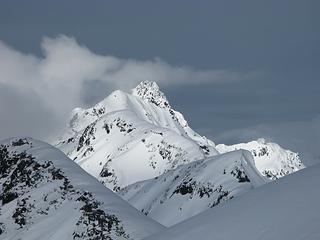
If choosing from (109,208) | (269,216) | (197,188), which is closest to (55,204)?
(109,208)

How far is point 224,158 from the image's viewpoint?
447 ft

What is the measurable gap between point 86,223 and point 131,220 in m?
3.04

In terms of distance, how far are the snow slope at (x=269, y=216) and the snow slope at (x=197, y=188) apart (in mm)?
103809

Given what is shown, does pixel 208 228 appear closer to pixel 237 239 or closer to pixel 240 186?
pixel 237 239

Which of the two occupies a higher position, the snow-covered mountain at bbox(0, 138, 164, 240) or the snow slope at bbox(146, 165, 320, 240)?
the snow-covered mountain at bbox(0, 138, 164, 240)

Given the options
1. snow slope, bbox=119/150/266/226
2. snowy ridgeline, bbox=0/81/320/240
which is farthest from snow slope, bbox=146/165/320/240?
snow slope, bbox=119/150/266/226

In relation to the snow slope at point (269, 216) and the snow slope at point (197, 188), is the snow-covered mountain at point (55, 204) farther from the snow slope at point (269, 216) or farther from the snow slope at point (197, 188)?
the snow slope at point (197, 188)

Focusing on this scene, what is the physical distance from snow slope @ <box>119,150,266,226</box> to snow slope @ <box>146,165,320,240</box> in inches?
4087

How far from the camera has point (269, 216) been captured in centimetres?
1069

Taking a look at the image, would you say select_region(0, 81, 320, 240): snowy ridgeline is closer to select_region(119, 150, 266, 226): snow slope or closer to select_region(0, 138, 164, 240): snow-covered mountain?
select_region(0, 138, 164, 240): snow-covered mountain

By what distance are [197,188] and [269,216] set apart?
119m

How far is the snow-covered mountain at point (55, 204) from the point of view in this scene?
119 ft

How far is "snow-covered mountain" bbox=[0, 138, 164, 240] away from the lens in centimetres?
3638

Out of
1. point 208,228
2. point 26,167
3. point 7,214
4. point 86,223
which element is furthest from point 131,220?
point 208,228
